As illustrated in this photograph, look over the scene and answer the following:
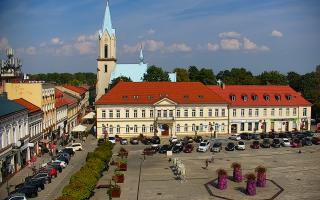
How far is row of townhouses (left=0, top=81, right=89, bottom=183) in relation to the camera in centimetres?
4116

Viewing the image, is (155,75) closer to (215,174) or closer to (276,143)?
(276,143)

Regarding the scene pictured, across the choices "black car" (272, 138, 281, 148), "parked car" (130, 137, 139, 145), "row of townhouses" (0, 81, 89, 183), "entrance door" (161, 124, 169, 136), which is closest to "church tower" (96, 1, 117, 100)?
"row of townhouses" (0, 81, 89, 183)

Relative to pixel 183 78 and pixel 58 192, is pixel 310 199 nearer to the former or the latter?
pixel 58 192

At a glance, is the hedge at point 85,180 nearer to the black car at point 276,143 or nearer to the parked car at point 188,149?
the parked car at point 188,149

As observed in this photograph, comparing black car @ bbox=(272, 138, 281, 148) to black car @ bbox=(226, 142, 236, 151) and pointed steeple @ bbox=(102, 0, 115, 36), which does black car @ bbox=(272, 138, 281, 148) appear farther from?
pointed steeple @ bbox=(102, 0, 115, 36)

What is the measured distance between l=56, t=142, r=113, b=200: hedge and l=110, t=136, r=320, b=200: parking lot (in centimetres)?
300

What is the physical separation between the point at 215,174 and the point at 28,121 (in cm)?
2370

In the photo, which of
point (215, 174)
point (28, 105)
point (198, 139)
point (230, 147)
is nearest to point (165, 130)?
point (198, 139)

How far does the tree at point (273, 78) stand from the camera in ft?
339

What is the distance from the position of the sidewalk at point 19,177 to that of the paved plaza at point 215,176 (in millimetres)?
8078

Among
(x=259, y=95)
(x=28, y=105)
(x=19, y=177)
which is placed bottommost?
(x=19, y=177)

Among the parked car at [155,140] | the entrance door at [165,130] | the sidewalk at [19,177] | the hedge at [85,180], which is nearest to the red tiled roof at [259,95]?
the entrance door at [165,130]

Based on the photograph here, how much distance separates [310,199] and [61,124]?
156 ft

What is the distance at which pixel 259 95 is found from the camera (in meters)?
72.6
